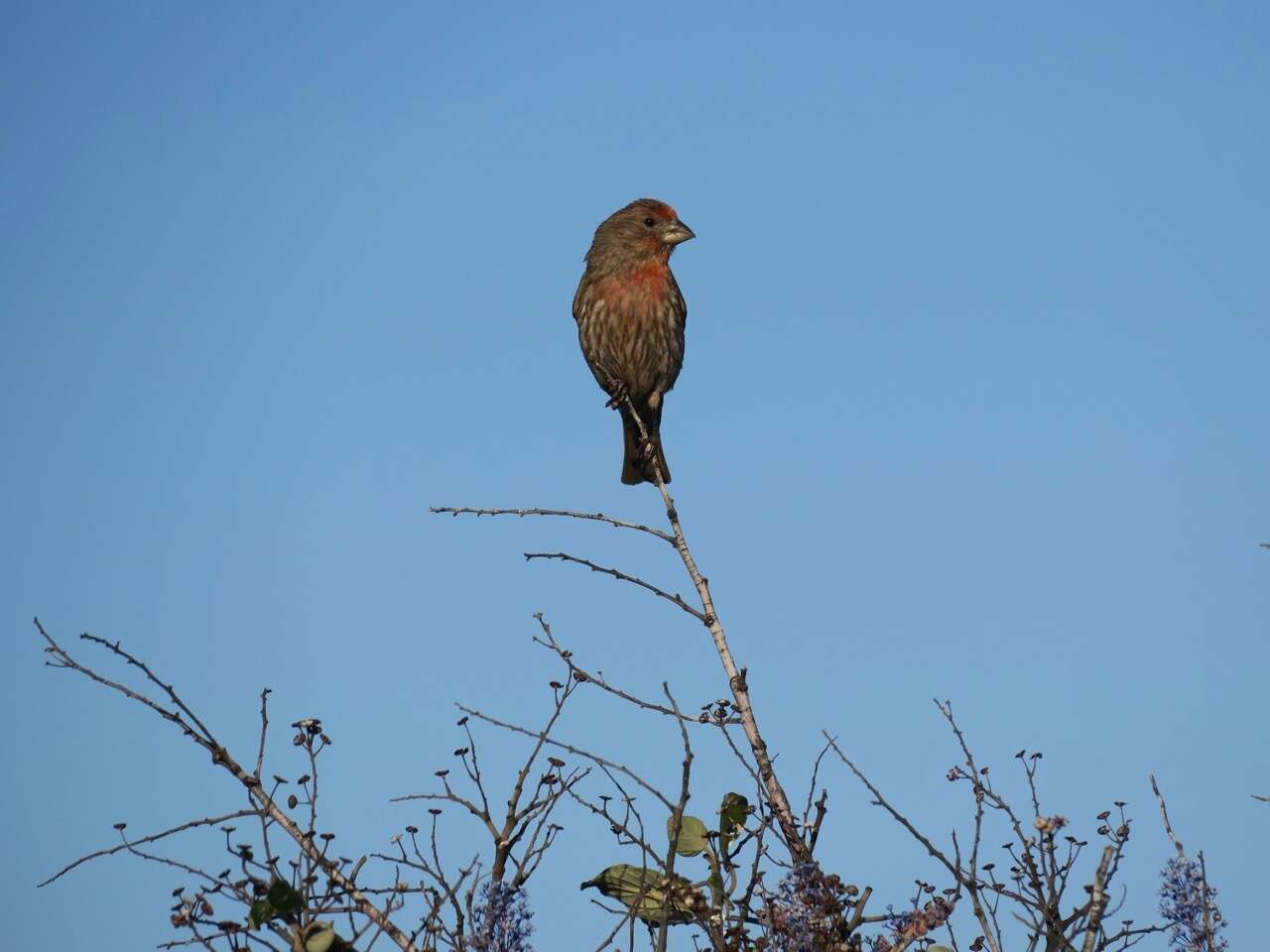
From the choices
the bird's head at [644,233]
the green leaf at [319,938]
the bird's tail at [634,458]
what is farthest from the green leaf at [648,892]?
the bird's head at [644,233]

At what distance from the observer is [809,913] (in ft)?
11.1

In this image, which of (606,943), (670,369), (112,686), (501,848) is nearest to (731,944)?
Result: (606,943)

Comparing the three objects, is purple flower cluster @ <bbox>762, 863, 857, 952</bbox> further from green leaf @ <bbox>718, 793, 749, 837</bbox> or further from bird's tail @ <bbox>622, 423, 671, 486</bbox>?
bird's tail @ <bbox>622, 423, 671, 486</bbox>

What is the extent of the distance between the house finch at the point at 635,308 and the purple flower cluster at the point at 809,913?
625cm

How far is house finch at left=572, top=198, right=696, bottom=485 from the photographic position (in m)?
9.86

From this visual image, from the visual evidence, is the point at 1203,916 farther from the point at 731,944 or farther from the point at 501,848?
the point at 501,848

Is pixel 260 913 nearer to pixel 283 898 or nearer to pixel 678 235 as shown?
pixel 283 898

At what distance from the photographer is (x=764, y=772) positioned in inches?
179

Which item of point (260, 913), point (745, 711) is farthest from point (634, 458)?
point (260, 913)

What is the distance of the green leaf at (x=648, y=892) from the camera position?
12.2ft

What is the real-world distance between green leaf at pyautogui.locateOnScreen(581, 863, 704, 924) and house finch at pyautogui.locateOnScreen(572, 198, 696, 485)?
576 centimetres

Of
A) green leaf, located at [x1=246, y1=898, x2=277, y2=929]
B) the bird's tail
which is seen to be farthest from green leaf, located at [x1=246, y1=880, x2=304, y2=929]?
the bird's tail

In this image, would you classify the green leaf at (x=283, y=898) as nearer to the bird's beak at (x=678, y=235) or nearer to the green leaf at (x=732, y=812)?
the green leaf at (x=732, y=812)

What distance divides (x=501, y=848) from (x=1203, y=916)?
1.79 m
